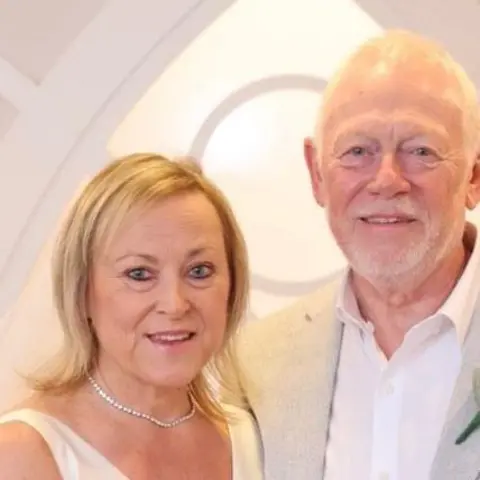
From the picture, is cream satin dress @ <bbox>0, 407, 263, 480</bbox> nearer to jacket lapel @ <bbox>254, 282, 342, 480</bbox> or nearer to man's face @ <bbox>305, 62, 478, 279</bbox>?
jacket lapel @ <bbox>254, 282, 342, 480</bbox>

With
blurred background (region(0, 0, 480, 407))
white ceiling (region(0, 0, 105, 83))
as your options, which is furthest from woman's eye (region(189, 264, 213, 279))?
white ceiling (region(0, 0, 105, 83))

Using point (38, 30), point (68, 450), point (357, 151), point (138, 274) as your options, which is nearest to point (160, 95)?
point (38, 30)

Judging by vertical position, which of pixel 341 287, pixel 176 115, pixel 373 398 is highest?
pixel 176 115

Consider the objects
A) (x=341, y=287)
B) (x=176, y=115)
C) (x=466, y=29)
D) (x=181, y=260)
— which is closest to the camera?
(x=181, y=260)

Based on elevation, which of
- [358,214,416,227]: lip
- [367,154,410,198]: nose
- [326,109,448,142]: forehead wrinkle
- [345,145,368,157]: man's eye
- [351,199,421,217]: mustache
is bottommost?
[358,214,416,227]: lip

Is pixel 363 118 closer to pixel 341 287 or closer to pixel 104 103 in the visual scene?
pixel 341 287

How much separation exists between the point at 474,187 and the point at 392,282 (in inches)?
8.1

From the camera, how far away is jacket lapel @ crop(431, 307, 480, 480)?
138cm

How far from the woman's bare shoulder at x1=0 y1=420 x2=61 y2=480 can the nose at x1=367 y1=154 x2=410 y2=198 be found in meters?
0.58

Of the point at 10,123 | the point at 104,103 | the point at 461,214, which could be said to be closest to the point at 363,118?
the point at 461,214

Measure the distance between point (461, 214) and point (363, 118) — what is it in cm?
20

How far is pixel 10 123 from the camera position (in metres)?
1.93

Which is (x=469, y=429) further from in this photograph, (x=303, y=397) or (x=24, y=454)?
(x=24, y=454)

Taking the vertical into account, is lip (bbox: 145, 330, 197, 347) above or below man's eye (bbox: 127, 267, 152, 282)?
below
